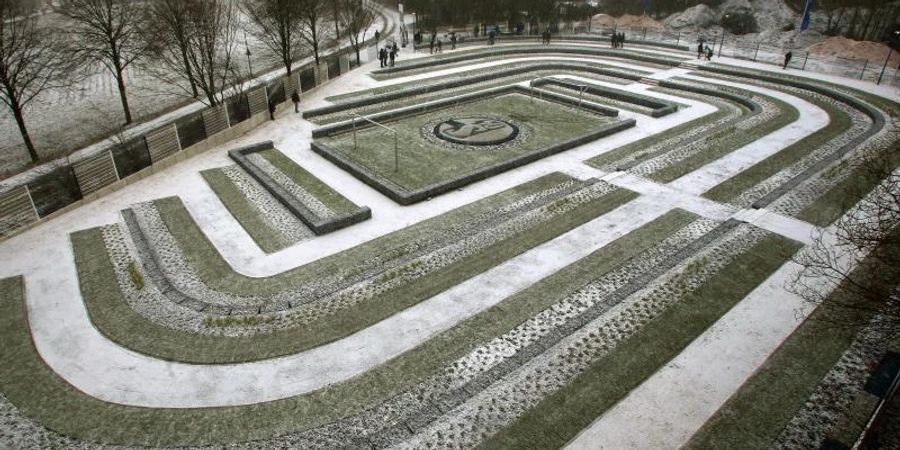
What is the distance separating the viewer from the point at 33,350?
13078 millimetres

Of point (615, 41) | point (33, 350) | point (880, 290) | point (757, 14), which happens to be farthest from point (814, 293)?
point (757, 14)

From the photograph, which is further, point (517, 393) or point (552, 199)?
point (552, 199)

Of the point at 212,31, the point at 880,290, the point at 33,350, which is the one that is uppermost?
the point at 212,31

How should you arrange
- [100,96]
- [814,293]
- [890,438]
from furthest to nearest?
[100,96] → [814,293] → [890,438]

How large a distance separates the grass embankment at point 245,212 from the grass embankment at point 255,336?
2429 mm

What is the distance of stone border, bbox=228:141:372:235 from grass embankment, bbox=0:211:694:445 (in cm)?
658

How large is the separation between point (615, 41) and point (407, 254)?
44.3m

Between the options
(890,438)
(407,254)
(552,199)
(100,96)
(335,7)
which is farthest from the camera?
(335,7)

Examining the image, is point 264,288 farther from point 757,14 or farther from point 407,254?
point 757,14

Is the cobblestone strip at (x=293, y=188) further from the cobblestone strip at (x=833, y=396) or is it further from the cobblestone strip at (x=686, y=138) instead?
the cobblestone strip at (x=833, y=396)

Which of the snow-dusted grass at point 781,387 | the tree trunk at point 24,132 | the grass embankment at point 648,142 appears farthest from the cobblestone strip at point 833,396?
the tree trunk at point 24,132

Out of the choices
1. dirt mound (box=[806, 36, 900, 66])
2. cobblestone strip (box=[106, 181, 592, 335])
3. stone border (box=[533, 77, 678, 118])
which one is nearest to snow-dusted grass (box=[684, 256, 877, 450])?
cobblestone strip (box=[106, 181, 592, 335])

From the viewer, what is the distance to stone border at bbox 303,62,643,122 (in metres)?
32.2

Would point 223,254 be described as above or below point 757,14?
below
